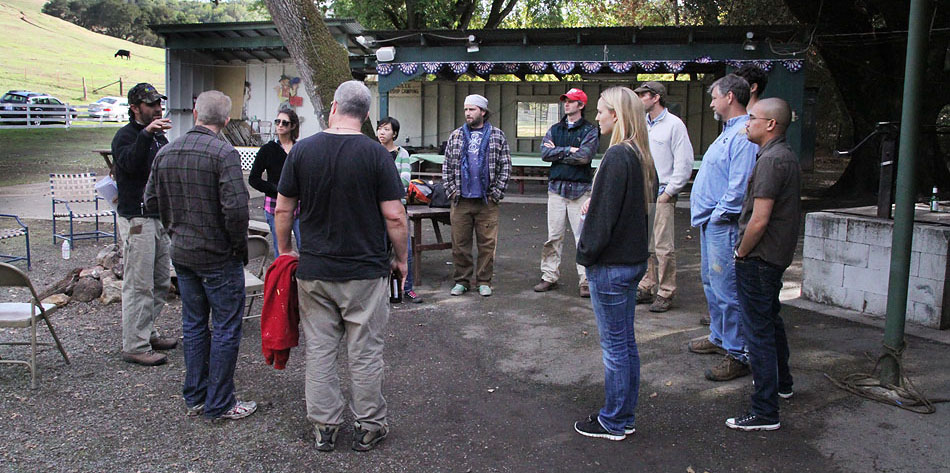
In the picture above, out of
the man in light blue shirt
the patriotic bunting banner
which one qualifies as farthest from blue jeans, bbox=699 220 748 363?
the patriotic bunting banner

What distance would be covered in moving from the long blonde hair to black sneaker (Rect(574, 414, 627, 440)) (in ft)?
3.95

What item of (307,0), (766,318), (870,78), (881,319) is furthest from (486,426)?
(870,78)

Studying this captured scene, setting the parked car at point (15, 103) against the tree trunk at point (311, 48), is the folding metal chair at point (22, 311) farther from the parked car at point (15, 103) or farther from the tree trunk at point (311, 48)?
the parked car at point (15, 103)

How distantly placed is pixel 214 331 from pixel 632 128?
102 inches

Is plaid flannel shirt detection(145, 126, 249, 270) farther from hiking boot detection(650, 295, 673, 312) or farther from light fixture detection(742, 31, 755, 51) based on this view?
light fixture detection(742, 31, 755, 51)

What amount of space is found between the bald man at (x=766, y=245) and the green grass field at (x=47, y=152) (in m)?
17.4

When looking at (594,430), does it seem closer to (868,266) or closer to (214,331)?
(214,331)

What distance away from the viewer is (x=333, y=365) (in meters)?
3.87

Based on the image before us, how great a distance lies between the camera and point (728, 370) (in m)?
4.84

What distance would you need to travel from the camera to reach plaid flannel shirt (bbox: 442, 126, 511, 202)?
272 inches

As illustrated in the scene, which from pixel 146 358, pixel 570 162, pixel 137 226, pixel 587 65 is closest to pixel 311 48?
pixel 570 162

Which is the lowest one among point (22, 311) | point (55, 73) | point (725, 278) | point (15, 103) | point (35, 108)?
point (22, 311)

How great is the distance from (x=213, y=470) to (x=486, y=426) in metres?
1.46

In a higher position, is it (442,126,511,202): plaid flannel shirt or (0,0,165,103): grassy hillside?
(0,0,165,103): grassy hillside
